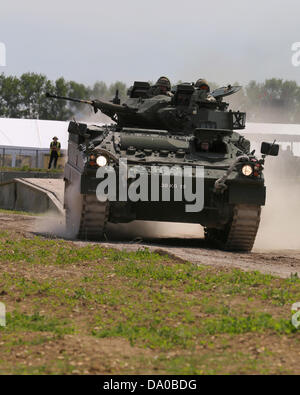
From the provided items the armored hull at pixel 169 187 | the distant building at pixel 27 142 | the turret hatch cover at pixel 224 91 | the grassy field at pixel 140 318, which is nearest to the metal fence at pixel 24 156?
the distant building at pixel 27 142

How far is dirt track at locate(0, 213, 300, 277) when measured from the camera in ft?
40.3

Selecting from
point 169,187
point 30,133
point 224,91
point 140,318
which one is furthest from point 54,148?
point 140,318

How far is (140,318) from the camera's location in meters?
7.92

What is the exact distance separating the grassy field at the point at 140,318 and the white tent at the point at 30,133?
31.3 meters

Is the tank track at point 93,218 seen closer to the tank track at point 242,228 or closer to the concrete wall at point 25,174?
the tank track at point 242,228

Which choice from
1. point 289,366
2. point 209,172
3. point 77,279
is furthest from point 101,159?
point 289,366

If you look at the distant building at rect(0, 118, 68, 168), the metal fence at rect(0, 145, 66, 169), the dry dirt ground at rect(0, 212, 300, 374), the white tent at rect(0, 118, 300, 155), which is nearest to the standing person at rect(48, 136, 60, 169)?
the distant building at rect(0, 118, 68, 168)

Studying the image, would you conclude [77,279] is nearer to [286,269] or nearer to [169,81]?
[286,269]

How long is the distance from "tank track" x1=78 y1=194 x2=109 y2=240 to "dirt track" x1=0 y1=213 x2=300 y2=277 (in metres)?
0.35

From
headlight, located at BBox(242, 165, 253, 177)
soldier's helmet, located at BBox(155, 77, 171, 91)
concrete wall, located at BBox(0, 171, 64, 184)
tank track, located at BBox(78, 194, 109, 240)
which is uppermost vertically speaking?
soldier's helmet, located at BBox(155, 77, 171, 91)

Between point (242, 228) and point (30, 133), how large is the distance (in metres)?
30.5

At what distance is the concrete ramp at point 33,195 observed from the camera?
24234mm

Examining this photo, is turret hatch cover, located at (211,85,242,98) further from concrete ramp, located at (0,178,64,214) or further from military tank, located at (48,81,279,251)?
concrete ramp, located at (0,178,64,214)
